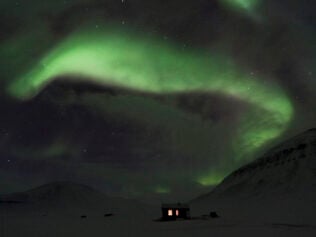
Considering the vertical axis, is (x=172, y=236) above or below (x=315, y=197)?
below

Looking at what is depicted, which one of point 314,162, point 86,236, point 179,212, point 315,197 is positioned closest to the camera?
point 86,236

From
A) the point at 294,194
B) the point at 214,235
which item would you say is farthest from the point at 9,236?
the point at 294,194

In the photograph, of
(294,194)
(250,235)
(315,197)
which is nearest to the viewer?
(250,235)

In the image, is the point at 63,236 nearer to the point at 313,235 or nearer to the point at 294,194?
the point at 313,235

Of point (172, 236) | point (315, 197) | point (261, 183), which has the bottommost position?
point (172, 236)

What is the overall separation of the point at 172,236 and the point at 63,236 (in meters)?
9.75

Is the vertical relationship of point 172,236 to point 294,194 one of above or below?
below

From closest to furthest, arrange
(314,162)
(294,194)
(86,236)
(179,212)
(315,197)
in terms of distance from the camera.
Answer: (86,236) → (179,212) → (315,197) → (294,194) → (314,162)

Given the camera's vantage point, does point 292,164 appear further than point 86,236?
Yes

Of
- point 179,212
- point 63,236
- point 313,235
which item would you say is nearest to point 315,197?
point 179,212

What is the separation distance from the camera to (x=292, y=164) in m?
199

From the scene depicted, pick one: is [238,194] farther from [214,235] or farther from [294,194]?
[214,235]

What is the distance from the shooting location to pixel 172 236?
33031 mm

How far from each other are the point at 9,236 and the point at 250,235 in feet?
70.0
